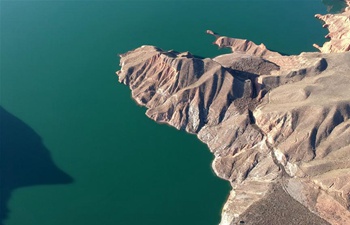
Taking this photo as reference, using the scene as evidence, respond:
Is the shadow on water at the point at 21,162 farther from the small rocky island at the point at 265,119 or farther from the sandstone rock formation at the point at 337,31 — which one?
the sandstone rock formation at the point at 337,31

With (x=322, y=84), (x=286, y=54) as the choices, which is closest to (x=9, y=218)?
(x=322, y=84)

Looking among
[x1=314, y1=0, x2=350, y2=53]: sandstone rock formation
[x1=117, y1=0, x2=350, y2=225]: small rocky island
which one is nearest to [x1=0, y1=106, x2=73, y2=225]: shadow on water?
[x1=117, y1=0, x2=350, y2=225]: small rocky island

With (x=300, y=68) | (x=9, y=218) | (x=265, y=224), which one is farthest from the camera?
(x=300, y=68)

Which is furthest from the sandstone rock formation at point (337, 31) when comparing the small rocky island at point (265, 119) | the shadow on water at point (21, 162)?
the shadow on water at point (21, 162)

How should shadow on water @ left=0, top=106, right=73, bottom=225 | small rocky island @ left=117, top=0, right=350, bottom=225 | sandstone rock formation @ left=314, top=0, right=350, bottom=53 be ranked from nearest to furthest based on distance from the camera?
small rocky island @ left=117, top=0, right=350, bottom=225
shadow on water @ left=0, top=106, right=73, bottom=225
sandstone rock formation @ left=314, top=0, right=350, bottom=53

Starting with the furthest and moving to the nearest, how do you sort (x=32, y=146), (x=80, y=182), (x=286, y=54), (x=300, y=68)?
(x=286, y=54), (x=300, y=68), (x=32, y=146), (x=80, y=182)

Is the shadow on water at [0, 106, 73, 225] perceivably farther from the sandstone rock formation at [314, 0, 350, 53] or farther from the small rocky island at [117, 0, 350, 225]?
the sandstone rock formation at [314, 0, 350, 53]

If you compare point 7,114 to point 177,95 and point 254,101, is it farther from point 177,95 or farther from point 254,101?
point 254,101
